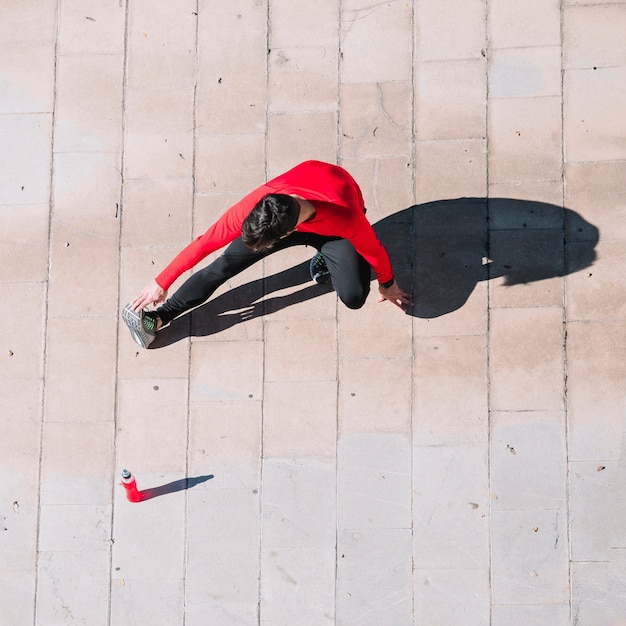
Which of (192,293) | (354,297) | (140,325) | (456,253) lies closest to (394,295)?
(354,297)

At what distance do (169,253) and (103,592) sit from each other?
259 centimetres

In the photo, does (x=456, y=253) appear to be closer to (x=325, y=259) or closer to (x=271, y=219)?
(x=325, y=259)

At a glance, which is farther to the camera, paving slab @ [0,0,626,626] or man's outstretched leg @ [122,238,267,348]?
paving slab @ [0,0,626,626]

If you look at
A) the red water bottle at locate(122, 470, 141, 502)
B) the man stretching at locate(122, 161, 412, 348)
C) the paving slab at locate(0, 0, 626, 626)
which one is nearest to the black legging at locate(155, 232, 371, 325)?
the man stretching at locate(122, 161, 412, 348)

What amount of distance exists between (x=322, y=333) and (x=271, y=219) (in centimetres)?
170

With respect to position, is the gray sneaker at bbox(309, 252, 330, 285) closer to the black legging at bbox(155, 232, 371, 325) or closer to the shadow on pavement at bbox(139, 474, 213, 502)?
the black legging at bbox(155, 232, 371, 325)

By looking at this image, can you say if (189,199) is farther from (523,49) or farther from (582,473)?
(582,473)

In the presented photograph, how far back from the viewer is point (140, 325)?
5.65m

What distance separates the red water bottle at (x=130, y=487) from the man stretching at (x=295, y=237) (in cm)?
104

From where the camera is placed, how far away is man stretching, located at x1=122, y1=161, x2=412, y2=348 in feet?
14.4

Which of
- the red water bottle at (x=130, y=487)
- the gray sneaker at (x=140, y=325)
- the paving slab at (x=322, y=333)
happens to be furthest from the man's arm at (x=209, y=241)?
the red water bottle at (x=130, y=487)

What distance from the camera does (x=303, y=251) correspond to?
19.6 feet

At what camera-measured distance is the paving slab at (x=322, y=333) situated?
5.68 meters

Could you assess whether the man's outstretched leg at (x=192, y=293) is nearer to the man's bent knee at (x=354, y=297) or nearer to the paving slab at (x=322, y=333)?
the paving slab at (x=322, y=333)
